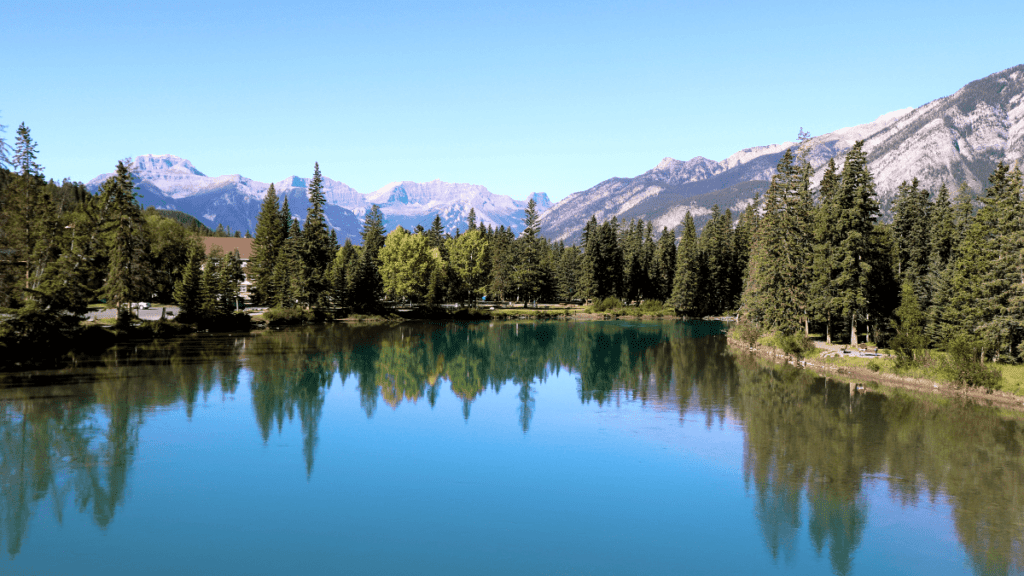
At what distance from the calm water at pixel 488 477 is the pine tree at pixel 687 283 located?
62.6 meters

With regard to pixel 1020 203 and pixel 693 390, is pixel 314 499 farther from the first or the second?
pixel 1020 203

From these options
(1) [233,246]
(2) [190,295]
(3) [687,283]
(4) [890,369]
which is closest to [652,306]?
(3) [687,283]

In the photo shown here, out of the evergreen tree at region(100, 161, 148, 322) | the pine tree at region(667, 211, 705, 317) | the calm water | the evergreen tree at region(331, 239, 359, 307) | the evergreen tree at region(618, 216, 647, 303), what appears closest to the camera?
the calm water

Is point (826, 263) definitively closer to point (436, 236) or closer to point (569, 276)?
point (569, 276)

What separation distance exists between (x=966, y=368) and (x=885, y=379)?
21.0ft

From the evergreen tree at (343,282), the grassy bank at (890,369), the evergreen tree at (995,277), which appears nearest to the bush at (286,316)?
the evergreen tree at (343,282)

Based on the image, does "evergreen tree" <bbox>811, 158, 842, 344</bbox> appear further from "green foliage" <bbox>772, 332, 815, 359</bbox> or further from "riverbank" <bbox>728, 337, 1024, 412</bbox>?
"riverbank" <bbox>728, 337, 1024, 412</bbox>

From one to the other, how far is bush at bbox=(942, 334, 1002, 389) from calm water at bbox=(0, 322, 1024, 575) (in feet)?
8.15

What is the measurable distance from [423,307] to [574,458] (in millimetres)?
78507

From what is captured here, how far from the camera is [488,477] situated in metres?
25.7

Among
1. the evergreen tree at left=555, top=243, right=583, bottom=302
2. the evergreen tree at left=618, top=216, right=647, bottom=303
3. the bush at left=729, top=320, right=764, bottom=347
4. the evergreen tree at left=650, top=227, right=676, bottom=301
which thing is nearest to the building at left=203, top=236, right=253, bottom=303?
the evergreen tree at left=555, top=243, right=583, bottom=302

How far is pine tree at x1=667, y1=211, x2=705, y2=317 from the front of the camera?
109500mm

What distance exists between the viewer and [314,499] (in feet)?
74.2

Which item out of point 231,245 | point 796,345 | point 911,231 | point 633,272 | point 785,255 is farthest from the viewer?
point 231,245
